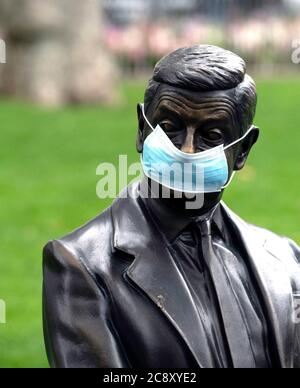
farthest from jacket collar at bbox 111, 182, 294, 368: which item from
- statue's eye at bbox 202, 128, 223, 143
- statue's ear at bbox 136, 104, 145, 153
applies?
statue's eye at bbox 202, 128, 223, 143

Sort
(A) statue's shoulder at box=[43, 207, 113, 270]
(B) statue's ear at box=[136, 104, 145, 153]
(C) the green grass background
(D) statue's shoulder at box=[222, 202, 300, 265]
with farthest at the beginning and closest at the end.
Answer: (C) the green grass background < (D) statue's shoulder at box=[222, 202, 300, 265] < (B) statue's ear at box=[136, 104, 145, 153] < (A) statue's shoulder at box=[43, 207, 113, 270]

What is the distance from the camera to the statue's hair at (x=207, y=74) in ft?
13.6

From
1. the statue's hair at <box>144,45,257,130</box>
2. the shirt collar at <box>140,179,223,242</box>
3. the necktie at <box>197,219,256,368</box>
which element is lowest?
the necktie at <box>197,219,256,368</box>

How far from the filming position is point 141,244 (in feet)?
14.1

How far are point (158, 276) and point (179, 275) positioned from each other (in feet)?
0.24

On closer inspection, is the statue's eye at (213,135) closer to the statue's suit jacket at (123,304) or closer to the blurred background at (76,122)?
the statue's suit jacket at (123,304)

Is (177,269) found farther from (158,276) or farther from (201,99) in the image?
(201,99)

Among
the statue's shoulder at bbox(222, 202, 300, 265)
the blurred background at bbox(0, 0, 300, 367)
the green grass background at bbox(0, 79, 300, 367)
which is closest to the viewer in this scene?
the statue's shoulder at bbox(222, 202, 300, 265)

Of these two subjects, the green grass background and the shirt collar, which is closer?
the shirt collar

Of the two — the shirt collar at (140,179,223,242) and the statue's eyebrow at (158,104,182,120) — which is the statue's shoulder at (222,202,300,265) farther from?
the statue's eyebrow at (158,104,182,120)

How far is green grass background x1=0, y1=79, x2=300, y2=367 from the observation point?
33.5ft

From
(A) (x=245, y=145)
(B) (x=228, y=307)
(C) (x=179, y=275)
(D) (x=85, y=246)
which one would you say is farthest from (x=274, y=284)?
(D) (x=85, y=246)
